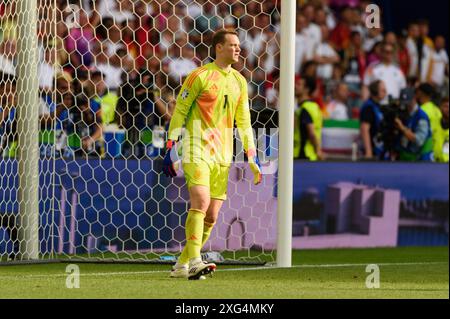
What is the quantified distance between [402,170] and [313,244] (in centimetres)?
156

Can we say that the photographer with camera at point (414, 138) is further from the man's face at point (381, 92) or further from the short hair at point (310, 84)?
the short hair at point (310, 84)

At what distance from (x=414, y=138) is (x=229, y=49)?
656 cm

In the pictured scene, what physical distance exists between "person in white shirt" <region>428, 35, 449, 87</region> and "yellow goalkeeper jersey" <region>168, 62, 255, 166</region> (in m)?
9.62

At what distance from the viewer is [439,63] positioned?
64.1 ft

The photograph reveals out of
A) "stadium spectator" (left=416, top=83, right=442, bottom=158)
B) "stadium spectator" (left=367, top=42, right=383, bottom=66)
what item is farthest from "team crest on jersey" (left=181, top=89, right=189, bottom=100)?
"stadium spectator" (left=367, top=42, right=383, bottom=66)

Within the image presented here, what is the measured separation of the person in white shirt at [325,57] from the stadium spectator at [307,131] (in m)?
2.96

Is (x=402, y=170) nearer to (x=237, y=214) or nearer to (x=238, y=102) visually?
(x=237, y=214)

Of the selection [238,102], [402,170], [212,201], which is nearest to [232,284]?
[212,201]

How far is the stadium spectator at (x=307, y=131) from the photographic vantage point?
15.2m


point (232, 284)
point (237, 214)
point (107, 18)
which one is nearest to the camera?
point (232, 284)

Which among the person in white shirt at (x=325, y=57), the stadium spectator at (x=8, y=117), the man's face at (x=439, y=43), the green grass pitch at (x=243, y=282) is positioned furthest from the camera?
the man's face at (x=439, y=43)

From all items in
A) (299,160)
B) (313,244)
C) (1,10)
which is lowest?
(313,244)

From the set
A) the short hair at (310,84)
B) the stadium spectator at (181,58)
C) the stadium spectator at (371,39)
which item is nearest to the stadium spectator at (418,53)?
the stadium spectator at (371,39)
